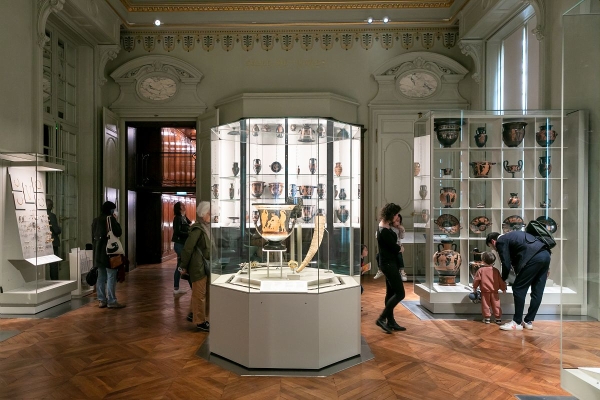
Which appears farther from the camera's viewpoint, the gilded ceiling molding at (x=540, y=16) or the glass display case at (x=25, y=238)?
the gilded ceiling molding at (x=540, y=16)

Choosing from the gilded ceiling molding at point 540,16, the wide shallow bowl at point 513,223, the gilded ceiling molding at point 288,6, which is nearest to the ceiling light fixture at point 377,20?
the gilded ceiling molding at point 288,6

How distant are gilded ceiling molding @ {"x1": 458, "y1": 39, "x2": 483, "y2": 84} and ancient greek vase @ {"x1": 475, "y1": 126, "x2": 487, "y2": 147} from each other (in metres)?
3.03

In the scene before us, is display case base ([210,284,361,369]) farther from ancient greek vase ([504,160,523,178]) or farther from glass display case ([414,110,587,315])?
ancient greek vase ([504,160,523,178])

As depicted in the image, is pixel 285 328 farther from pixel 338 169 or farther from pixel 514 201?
pixel 514 201

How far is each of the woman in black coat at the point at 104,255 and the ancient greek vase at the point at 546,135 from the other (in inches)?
207

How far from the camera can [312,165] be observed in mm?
4160

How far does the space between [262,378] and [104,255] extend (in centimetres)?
342

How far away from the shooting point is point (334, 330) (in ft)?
13.4

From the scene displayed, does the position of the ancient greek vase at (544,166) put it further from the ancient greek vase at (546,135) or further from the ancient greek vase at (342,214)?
the ancient greek vase at (342,214)

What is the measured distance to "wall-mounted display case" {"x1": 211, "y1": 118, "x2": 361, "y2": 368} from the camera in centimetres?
396

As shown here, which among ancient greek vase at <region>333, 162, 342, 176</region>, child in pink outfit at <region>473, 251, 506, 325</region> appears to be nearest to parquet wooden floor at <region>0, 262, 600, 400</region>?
child in pink outfit at <region>473, 251, 506, 325</region>

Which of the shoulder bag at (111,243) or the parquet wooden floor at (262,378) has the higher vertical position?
the shoulder bag at (111,243)

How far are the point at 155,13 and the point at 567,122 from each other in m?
8.46

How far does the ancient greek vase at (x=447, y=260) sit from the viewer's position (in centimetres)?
619
